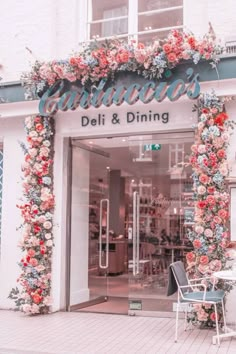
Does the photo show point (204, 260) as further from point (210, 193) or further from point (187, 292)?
point (210, 193)

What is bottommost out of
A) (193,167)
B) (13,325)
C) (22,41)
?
(13,325)

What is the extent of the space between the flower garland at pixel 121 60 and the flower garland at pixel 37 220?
0.74 metres

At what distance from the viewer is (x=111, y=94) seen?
796cm

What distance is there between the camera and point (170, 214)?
28.9 ft

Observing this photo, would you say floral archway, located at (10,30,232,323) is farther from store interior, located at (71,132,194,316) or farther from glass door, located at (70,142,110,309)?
store interior, located at (71,132,194,316)

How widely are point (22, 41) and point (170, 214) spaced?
413 cm

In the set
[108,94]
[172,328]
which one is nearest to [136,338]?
[172,328]

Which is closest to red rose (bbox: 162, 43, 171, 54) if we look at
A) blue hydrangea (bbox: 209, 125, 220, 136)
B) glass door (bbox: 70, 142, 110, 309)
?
blue hydrangea (bbox: 209, 125, 220, 136)

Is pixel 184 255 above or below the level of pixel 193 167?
below

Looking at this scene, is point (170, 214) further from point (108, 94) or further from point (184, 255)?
Result: point (108, 94)

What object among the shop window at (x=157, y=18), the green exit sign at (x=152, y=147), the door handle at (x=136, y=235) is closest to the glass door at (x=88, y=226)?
the door handle at (x=136, y=235)

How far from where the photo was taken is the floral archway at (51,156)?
736 cm

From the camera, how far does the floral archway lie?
736cm

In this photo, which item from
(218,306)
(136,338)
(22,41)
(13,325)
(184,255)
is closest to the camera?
(136,338)
